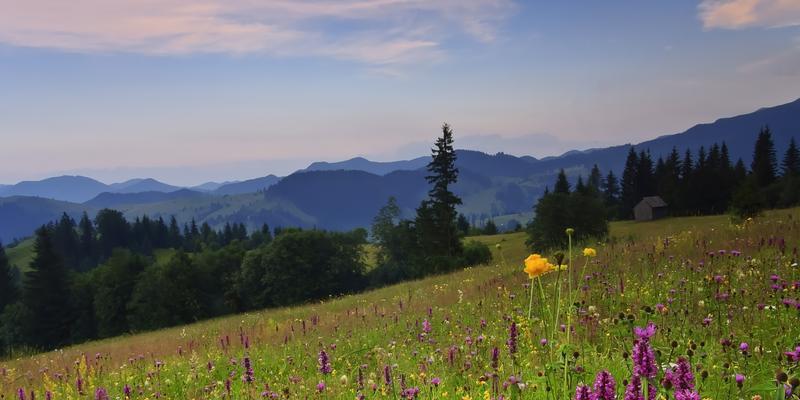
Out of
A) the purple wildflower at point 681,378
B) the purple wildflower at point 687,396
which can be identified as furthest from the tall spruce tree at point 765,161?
the purple wildflower at point 687,396

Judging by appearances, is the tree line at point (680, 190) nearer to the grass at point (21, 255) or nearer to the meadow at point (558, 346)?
the meadow at point (558, 346)

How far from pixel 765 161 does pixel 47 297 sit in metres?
115

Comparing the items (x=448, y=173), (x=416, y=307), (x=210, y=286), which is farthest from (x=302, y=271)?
(x=416, y=307)

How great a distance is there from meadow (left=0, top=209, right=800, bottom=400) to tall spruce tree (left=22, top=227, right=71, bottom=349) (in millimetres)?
64790

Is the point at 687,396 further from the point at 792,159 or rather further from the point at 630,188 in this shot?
the point at 792,159

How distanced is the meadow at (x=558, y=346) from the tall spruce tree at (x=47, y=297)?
64790 mm

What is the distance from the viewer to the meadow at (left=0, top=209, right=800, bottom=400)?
345cm

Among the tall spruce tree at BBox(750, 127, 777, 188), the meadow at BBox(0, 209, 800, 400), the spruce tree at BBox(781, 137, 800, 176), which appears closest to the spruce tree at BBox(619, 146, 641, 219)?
the tall spruce tree at BBox(750, 127, 777, 188)

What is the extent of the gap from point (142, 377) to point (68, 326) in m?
74.0

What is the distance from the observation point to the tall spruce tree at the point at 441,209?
47.6 meters

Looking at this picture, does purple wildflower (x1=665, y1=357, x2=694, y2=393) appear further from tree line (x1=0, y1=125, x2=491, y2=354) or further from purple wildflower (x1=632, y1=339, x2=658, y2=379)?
tree line (x1=0, y1=125, x2=491, y2=354)

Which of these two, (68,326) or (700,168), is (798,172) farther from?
(68,326)

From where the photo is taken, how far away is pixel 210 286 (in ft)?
242

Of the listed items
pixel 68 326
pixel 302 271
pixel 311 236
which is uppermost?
pixel 311 236
